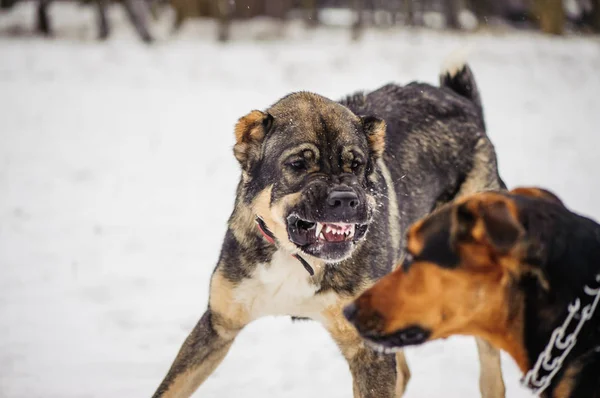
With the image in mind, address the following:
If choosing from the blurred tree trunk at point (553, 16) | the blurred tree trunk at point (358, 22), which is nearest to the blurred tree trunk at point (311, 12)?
the blurred tree trunk at point (358, 22)

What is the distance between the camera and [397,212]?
4590 millimetres

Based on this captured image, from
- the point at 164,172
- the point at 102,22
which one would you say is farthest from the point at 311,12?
the point at 164,172

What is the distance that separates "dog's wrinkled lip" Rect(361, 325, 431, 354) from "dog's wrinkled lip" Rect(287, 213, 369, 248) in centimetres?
85

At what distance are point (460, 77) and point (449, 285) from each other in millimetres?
3219

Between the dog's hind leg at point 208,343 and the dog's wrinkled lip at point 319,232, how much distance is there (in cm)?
54

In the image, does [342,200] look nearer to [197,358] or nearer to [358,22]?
[197,358]

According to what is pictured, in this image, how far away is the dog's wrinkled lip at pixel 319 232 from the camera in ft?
12.5

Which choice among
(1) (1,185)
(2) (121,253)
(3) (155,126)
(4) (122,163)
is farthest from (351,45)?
(2) (121,253)

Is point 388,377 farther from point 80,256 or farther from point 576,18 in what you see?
point 576,18

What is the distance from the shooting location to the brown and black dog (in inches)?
114

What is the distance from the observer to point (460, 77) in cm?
580

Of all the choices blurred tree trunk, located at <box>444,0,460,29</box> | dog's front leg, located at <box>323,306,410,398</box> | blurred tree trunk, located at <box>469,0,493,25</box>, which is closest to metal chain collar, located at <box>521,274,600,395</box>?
dog's front leg, located at <box>323,306,410,398</box>

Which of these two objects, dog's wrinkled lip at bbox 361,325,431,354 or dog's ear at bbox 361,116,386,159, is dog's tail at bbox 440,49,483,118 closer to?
dog's ear at bbox 361,116,386,159

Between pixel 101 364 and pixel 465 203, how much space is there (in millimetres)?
3278
